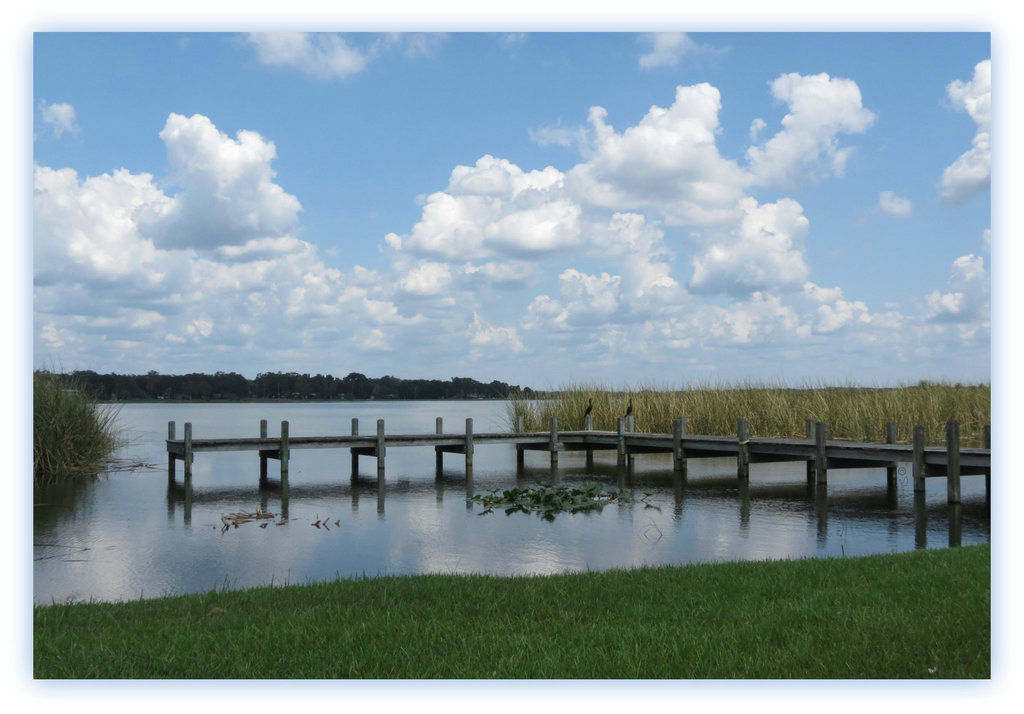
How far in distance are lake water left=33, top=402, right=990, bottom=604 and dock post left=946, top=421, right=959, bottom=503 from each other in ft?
1.08

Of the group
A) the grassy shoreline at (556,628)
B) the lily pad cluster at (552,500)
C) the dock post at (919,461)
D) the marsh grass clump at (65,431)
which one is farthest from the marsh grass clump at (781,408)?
the grassy shoreline at (556,628)

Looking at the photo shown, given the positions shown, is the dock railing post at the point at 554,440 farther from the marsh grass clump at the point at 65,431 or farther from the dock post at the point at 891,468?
the marsh grass clump at the point at 65,431

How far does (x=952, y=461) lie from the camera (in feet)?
49.8

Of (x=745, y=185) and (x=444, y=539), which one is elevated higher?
(x=745, y=185)

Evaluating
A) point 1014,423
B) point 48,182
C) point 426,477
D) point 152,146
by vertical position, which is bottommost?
point 426,477

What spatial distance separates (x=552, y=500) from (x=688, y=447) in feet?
23.5

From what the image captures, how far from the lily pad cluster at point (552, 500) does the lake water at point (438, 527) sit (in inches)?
13.5

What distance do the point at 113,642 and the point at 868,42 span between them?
22.8 feet

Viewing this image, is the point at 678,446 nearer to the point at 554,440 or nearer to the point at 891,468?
the point at 554,440

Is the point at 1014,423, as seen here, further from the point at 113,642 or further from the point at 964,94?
the point at 113,642

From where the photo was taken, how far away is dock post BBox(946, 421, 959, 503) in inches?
582

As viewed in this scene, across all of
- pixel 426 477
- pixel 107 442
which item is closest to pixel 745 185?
pixel 426 477

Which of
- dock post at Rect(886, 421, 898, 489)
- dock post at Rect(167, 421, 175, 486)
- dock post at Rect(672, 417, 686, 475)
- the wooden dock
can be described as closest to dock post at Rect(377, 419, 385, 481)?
the wooden dock

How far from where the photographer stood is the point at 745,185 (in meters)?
9.70
